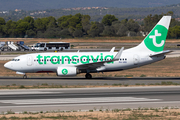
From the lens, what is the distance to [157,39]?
132ft

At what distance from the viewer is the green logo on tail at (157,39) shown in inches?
1582

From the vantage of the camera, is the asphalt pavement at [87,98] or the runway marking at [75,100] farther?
the runway marking at [75,100]

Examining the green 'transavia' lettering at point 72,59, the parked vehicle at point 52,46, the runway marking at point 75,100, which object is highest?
the parked vehicle at point 52,46

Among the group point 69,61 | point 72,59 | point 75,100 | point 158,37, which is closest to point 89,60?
point 72,59

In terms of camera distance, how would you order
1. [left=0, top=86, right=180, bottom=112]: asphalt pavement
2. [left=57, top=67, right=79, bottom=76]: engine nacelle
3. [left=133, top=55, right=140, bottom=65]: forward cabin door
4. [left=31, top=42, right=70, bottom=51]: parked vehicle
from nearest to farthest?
1. [left=0, top=86, right=180, bottom=112]: asphalt pavement
2. [left=57, top=67, right=79, bottom=76]: engine nacelle
3. [left=133, top=55, right=140, bottom=65]: forward cabin door
4. [left=31, top=42, right=70, bottom=51]: parked vehicle

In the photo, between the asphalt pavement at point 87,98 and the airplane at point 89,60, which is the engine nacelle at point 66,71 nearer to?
the airplane at point 89,60

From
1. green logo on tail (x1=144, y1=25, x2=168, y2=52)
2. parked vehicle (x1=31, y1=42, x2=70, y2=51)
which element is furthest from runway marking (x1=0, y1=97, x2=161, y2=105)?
parked vehicle (x1=31, y1=42, x2=70, y2=51)

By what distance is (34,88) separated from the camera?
3092cm

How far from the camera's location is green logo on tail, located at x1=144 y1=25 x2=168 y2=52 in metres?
40.2

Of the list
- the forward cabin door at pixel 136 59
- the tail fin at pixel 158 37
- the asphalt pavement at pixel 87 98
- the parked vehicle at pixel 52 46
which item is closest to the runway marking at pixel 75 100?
the asphalt pavement at pixel 87 98

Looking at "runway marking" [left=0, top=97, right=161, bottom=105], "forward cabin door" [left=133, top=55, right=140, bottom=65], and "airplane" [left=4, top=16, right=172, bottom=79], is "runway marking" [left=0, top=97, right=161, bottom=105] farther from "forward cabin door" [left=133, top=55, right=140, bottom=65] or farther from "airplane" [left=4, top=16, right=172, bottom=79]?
"forward cabin door" [left=133, top=55, right=140, bottom=65]

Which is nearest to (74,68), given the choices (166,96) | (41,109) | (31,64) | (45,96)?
(31,64)

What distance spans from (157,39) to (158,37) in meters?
0.30

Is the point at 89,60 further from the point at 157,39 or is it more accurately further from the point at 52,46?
the point at 52,46
